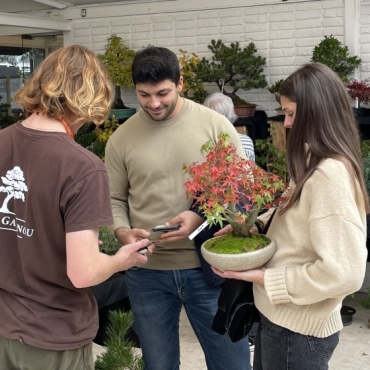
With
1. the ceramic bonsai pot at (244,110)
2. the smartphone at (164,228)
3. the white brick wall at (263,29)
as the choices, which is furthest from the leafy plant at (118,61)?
the smartphone at (164,228)

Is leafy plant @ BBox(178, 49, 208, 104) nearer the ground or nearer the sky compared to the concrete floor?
nearer the sky

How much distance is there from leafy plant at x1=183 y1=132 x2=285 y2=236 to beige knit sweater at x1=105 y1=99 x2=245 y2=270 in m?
0.40

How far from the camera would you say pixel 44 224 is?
172 cm

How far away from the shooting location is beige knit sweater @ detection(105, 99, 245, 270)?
2.46 meters

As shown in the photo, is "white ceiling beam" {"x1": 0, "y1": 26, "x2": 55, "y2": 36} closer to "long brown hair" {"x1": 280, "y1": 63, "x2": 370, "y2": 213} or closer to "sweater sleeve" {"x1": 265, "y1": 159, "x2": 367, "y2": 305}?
"long brown hair" {"x1": 280, "y1": 63, "x2": 370, "y2": 213}

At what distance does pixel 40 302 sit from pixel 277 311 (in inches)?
27.0

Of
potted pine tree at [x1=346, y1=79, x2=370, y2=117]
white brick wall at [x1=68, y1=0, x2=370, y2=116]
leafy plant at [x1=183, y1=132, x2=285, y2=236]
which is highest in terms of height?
white brick wall at [x1=68, y1=0, x2=370, y2=116]

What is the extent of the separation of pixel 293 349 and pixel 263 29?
15.6 ft

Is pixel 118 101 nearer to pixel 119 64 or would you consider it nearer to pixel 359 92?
pixel 119 64

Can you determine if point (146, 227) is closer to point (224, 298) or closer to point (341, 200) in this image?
point (224, 298)

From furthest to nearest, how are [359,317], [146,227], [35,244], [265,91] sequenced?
[265,91]
[359,317]
[146,227]
[35,244]

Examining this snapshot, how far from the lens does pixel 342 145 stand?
1.84m

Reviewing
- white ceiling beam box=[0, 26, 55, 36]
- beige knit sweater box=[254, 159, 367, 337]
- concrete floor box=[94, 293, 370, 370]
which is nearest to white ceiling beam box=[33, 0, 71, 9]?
white ceiling beam box=[0, 26, 55, 36]

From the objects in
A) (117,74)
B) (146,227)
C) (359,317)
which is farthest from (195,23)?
(146,227)
